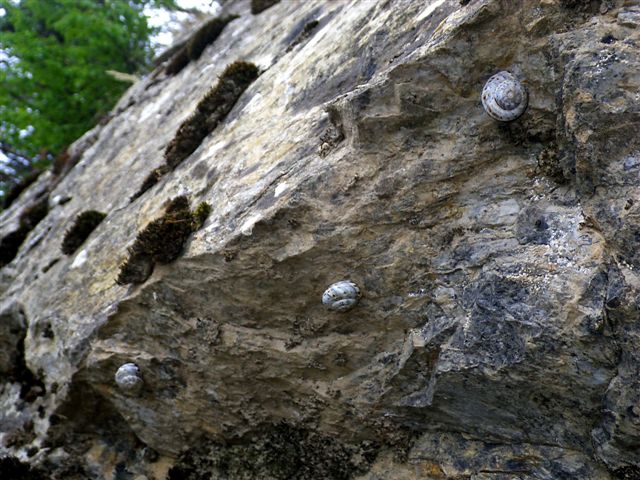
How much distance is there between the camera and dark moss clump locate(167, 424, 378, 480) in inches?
229

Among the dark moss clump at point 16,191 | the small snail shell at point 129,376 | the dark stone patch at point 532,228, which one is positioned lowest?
the dark stone patch at point 532,228

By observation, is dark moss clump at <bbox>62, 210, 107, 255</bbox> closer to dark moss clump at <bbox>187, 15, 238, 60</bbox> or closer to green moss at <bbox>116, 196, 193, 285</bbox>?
green moss at <bbox>116, 196, 193, 285</bbox>

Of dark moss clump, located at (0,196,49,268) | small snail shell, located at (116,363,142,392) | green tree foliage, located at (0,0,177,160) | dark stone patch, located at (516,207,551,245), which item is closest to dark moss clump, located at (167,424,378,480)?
small snail shell, located at (116,363,142,392)

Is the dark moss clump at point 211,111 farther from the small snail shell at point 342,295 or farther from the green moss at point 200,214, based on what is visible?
the small snail shell at point 342,295

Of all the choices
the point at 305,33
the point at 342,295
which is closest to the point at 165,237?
the point at 342,295

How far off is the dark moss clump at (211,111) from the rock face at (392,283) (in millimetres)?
385

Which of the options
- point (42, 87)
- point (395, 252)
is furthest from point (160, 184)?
point (42, 87)

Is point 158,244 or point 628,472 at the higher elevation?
point 158,244

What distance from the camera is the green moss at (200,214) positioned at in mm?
6385

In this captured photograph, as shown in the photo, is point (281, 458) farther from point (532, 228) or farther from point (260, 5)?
point (260, 5)

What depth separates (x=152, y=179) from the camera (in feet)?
28.4

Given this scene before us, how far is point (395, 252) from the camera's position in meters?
5.23

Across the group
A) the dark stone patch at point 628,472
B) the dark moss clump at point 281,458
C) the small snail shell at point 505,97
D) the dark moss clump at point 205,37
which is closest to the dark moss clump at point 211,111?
the dark moss clump at point 281,458

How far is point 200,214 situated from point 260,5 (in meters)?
7.14
